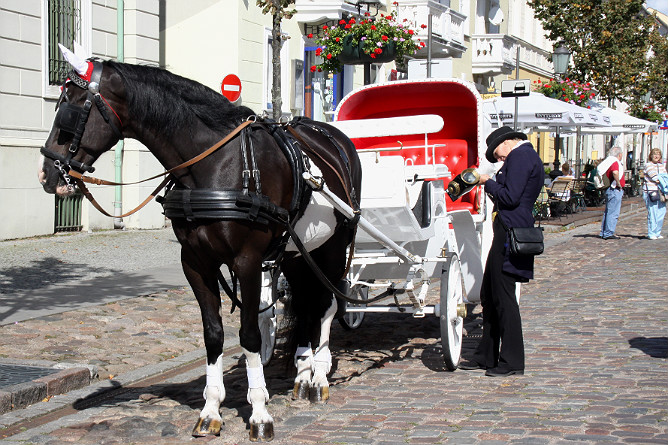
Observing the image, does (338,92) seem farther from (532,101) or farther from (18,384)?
(18,384)

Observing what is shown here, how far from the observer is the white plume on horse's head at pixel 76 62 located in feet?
15.8

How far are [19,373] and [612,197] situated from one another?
49.0ft

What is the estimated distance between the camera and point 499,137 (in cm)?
735

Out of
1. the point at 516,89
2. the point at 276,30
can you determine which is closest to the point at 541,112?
the point at 516,89

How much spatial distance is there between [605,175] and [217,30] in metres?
8.98

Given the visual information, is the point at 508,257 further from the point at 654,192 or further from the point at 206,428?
the point at 654,192

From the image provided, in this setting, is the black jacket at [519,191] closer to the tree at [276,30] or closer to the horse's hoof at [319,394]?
the horse's hoof at [319,394]

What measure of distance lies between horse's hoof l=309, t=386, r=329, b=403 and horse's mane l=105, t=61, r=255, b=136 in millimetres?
1972

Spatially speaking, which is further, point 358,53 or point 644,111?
point 644,111

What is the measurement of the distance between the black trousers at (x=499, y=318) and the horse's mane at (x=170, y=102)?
2.75m


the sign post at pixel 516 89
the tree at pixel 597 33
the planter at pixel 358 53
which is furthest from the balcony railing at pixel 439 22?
the planter at pixel 358 53


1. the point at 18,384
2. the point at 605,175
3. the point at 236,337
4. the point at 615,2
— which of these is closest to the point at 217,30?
the point at 605,175

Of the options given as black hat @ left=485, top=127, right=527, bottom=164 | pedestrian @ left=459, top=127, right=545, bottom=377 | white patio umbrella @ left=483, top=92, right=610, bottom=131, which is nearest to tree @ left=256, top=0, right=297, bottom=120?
black hat @ left=485, top=127, right=527, bottom=164

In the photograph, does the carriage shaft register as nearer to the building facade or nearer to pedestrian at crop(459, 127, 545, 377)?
pedestrian at crop(459, 127, 545, 377)
